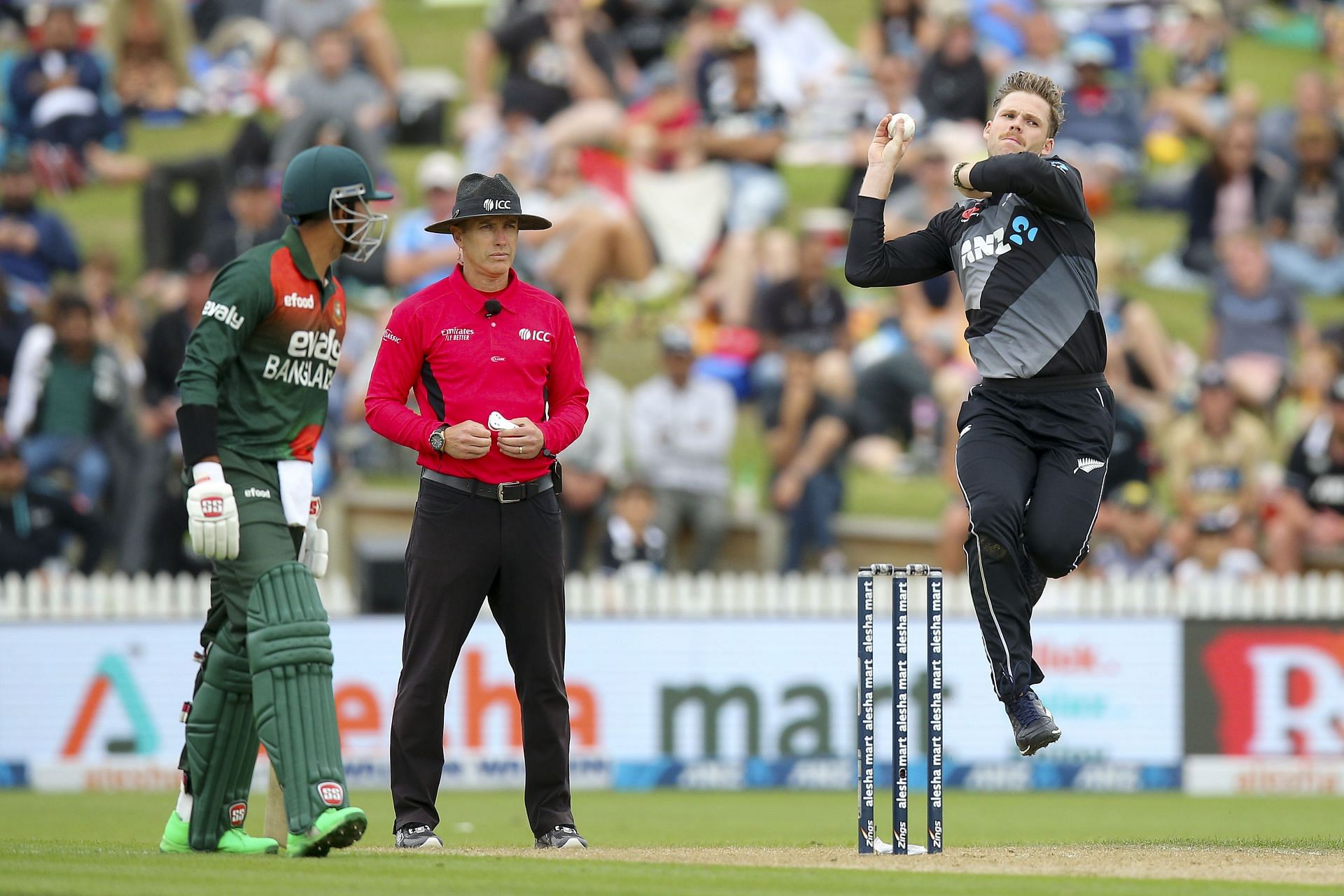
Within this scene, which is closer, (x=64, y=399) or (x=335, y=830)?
(x=335, y=830)

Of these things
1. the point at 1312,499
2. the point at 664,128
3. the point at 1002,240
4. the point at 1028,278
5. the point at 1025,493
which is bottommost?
the point at 1025,493

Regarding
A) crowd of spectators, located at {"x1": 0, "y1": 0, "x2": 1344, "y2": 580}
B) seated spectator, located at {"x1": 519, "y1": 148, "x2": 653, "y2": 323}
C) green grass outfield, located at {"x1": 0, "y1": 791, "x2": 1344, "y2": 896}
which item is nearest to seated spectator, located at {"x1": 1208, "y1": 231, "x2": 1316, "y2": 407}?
crowd of spectators, located at {"x1": 0, "y1": 0, "x2": 1344, "y2": 580}

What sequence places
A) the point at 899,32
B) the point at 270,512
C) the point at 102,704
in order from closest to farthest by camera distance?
the point at 270,512 → the point at 102,704 → the point at 899,32

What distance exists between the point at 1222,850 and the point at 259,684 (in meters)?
4.00

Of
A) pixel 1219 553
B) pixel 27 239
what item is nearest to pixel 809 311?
pixel 1219 553

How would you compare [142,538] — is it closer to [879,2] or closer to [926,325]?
[926,325]

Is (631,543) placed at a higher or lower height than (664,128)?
lower

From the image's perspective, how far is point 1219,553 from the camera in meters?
14.6

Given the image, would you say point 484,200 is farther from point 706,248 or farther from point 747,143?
point 747,143

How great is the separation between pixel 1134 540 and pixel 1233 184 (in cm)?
469

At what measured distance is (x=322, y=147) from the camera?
24.7 ft

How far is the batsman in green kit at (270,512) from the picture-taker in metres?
6.86

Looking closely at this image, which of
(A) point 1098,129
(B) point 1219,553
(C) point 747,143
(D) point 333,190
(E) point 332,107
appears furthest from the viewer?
(A) point 1098,129

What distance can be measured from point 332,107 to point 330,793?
1224 centimetres
